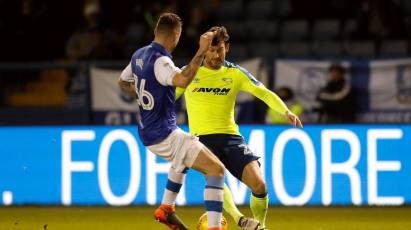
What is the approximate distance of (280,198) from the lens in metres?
13.8

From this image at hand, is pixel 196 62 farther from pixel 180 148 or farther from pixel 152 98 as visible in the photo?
pixel 180 148

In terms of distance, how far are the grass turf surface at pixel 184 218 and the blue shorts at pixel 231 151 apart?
134 cm

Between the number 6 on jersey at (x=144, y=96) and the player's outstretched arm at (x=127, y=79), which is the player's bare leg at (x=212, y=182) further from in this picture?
the player's outstretched arm at (x=127, y=79)

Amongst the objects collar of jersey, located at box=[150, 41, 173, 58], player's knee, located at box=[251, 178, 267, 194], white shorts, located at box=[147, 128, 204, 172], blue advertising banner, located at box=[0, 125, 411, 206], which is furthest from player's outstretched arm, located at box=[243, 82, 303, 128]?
blue advertising banner, located at box=[0, 125, 411, 206]

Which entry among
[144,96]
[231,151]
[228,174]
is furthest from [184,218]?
[144,96]

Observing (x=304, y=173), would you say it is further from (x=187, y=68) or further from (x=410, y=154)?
(x=187, y=68)

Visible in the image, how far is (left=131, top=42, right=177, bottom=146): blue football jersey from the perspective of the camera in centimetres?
907

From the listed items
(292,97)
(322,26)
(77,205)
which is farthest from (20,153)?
(322,26)

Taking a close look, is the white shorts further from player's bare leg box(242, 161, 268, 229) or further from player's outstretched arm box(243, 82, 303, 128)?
player's outstretched arm box(243, 82, 303, 128)

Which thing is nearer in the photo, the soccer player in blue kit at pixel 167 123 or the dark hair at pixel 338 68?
the soccer player in blue kit at pixel 167 123

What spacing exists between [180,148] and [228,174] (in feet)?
15.5

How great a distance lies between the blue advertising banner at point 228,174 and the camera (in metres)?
13.8

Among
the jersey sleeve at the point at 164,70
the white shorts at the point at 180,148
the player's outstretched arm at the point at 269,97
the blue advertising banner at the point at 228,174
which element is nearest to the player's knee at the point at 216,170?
the white shorts at the point at 180,148

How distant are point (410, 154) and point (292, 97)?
94.7 inches
